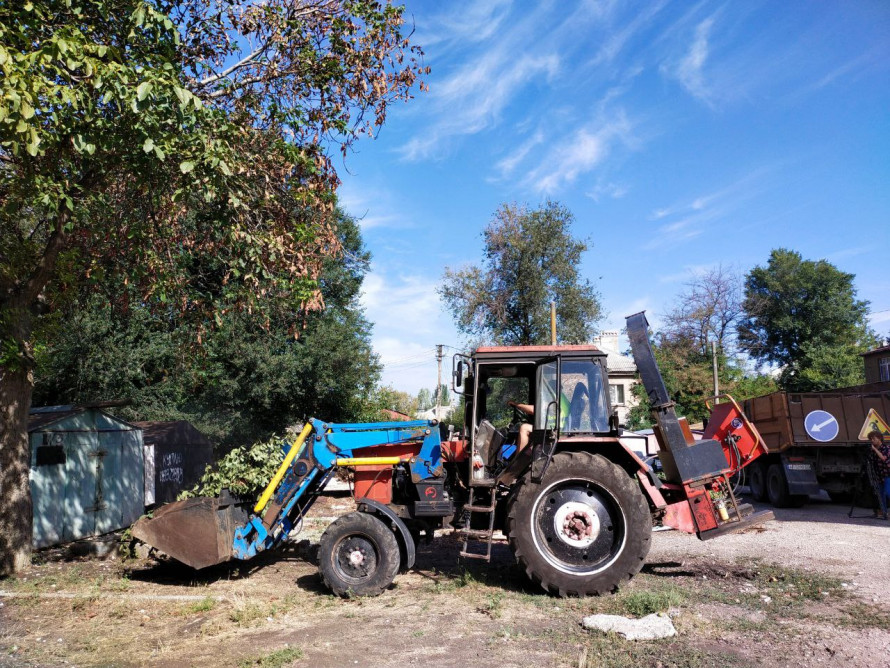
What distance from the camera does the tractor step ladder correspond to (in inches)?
269

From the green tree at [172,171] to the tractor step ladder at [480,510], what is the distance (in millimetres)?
3200

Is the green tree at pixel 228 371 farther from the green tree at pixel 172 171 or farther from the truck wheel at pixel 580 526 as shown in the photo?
the truck wheel at pixel 580 526

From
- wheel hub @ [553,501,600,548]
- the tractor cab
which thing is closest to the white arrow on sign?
the tractor cab

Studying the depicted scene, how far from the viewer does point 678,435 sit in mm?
7285

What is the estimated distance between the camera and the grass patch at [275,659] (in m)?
4.96

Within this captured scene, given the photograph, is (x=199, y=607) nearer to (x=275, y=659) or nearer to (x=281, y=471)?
(x=281, y=471)

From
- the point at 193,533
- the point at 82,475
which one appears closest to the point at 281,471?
the point at 193,533

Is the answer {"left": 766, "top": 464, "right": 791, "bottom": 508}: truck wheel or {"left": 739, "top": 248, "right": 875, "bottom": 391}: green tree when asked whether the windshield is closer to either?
{"left": 766, "top": 464, "right": 791, "bottom": 508}: truck wheel

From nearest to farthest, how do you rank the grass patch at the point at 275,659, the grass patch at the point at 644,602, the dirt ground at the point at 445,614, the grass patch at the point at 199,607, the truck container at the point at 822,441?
the grass patch at the point at 275,659
the dirt ground at the point at 445,614
the grass patch at the point at 644,602
the grass patch at the point at 199,607
the truck container at the point at 822,441

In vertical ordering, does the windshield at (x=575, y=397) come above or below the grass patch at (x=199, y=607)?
→ above

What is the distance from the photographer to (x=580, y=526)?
686 centimetres

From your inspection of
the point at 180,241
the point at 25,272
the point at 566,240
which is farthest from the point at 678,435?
the point at 566,240

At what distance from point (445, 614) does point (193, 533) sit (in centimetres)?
297

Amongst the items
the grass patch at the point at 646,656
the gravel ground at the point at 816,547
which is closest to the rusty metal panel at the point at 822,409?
the gravel ground at the point at 816,547
